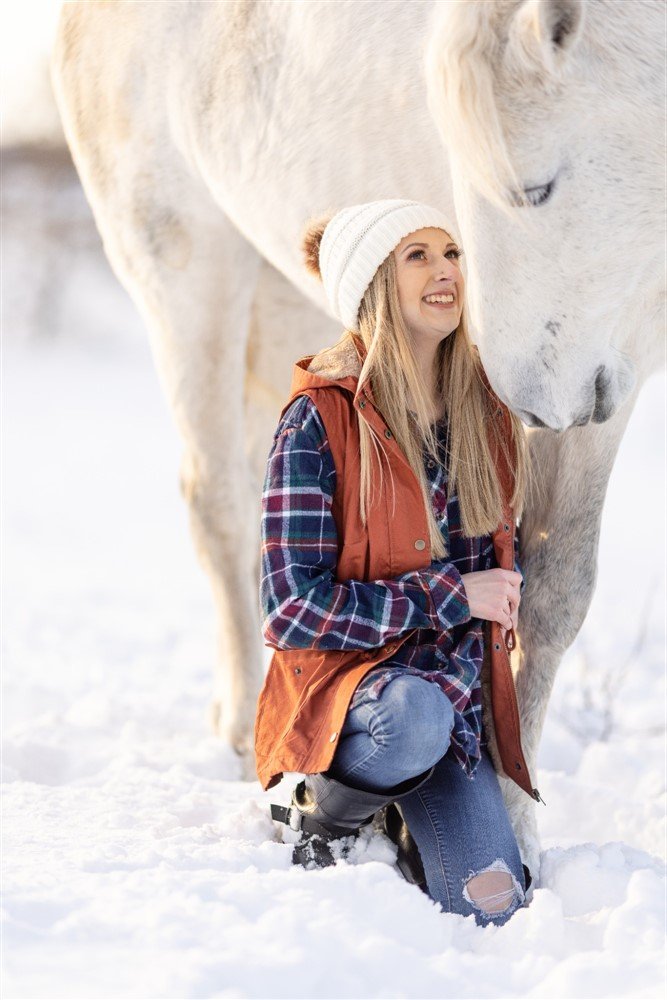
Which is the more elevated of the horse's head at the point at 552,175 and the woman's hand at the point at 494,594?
the horse's head at the point at 552,175

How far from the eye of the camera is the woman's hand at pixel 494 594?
82.2 inches

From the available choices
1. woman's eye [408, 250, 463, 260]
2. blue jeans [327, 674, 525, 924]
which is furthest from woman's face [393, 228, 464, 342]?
blue jeans [327, 674, 525, 924]

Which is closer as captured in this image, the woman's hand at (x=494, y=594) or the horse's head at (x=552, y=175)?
the horse's head at (x=552, y=175)

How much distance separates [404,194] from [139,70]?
3.81 ft

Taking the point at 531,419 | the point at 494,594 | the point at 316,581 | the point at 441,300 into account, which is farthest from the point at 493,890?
the point at 441,300

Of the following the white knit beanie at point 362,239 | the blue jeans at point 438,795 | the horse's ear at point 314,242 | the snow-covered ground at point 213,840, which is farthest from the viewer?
the horse's ear at point 314,242

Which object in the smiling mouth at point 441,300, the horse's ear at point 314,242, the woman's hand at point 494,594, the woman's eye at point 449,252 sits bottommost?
the woman's hand at point 494,594

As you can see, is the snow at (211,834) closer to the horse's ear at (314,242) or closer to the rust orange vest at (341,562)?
the rust orange vest at (341,562)

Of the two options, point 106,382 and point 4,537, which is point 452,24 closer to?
point 4,537

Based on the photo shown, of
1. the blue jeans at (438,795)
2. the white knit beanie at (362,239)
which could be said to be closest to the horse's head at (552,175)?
the white knit beanie at (362,239)

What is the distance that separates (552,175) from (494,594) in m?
0.78

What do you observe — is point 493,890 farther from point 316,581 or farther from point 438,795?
point 316,581

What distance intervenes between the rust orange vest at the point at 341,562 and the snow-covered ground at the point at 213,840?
0.22 meters

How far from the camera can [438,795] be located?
213 centimetres
